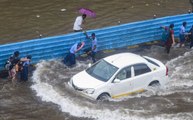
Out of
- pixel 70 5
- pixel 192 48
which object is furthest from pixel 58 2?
pixel 192 48

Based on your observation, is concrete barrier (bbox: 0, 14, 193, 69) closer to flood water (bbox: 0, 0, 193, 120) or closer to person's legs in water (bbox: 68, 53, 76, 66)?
flood water (bbox: 0, 0, 193, 120)

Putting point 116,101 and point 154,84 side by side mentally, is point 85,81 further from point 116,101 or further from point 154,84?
point 154,84


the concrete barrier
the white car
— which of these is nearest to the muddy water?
the concrete barrier

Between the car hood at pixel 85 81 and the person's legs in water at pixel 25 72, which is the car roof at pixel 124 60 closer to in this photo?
the car hood at pixel 85 81

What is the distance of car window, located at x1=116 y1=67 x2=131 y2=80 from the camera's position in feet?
51.5

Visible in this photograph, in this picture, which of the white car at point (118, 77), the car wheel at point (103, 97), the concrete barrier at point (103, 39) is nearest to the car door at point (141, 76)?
the white car at point (118, 77)

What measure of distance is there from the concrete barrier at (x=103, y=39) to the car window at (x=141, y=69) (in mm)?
4356

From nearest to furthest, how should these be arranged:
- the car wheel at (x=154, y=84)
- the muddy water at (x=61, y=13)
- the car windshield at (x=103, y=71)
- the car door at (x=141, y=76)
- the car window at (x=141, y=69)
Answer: the car windshield at (x=103, y=71) → the car door at (x=141, y=76) → the car window at (x=141, y=69) → the car wheel at (x=154, y=84) → the muddy water at (x=61, y=13)

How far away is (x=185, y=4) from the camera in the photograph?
28547 mm

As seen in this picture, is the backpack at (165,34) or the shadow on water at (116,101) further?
the backpack at (165,34)

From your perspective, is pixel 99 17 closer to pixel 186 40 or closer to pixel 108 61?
pixel 186 40

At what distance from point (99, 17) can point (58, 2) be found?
4.45m

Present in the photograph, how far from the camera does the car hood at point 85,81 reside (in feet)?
50.1

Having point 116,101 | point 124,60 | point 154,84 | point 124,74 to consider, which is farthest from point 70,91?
point 154,84
